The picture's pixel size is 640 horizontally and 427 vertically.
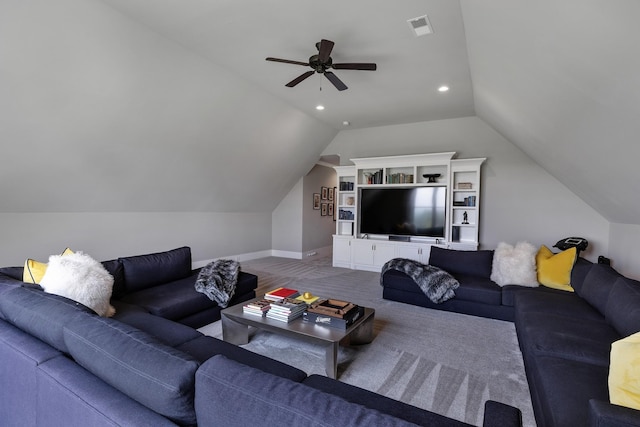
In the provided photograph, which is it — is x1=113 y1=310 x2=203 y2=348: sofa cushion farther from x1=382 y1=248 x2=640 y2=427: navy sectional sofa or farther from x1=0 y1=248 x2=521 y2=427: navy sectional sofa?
x1=382 y1=248 x2=640 y2=427: navy sectional sofa

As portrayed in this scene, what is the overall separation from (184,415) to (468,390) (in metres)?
2.03

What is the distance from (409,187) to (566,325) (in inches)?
152

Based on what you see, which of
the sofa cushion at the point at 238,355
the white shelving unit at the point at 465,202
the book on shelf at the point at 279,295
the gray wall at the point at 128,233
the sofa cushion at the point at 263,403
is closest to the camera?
the sofa cushion at the point at 263,403

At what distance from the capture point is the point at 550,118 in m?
2.88

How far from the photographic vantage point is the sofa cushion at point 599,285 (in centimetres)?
247

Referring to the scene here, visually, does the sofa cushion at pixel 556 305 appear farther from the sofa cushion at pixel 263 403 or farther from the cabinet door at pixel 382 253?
the cabinet door at pixel 382 253

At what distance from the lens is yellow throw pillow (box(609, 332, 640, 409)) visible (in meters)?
1.21

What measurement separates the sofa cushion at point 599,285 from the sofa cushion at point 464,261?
1.09m

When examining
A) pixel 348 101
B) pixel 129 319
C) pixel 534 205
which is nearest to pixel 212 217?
pixel 348 101

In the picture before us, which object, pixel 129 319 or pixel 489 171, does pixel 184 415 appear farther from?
pixel 489 171

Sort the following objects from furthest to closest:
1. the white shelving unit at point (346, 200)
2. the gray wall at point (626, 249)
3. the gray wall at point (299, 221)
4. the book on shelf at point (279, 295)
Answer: the gray wall at point (299, 221) < the white shelving unit at point (346, 200) < the gray wall at point (626, 249) < the book on shelf at point (279, 295)

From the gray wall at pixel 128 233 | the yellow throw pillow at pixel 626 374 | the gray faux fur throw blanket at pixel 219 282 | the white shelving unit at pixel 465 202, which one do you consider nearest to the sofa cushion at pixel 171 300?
the gray faux fur throw blanket at pixel 219 282

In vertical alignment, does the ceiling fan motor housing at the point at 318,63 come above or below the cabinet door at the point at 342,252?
above

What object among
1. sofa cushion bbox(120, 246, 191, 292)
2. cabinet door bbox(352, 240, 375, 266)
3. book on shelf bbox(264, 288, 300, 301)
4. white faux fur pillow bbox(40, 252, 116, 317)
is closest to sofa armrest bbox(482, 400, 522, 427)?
book on shelf bbox(264, 288, 300, 301)
